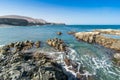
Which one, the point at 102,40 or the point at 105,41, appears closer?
the point at 105,41

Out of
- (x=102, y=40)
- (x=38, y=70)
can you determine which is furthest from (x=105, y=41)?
(x=38, y=70)

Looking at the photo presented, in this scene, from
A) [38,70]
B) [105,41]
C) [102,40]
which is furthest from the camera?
[102,40]

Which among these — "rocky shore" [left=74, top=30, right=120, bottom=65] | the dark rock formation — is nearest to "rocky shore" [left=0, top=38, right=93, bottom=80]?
"rocky shore" [left=74, top=30, right=120, bottom=65]

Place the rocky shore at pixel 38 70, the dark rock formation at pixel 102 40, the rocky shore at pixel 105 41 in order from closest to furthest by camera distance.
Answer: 1. the rocky shore at pixel 38 70
2. the rocky shore at pixel 105 41
3. the dark rock formation at pixel 102 40

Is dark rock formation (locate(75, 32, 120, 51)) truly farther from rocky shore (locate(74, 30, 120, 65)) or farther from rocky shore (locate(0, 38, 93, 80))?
rocky shore (locate(0, 38, 93, 80))

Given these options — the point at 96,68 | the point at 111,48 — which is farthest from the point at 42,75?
the point at 111,48

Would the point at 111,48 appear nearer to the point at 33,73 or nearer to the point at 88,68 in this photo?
the point at 88,68

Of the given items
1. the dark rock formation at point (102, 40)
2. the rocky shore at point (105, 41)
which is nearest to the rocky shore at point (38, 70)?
the rocky shore at point (105, 41)

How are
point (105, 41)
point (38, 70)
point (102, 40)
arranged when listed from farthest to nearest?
point (102, 40)
point (105, 41)
point (38, 70)

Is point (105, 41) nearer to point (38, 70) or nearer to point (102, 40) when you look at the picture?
point (102, 40)

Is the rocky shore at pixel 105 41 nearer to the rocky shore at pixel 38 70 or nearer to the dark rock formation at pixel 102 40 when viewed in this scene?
the dark rock formation at pixel 102 40

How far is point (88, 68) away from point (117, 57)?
357 inches

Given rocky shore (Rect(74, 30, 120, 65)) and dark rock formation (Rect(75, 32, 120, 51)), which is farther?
dark rock formation (Rect(75, 32, 120, 51))

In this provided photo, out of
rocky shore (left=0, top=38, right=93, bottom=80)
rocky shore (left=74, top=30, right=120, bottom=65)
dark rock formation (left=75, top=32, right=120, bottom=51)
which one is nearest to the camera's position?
rocky shore (left=0, top=38, right=93, bottom=80)
